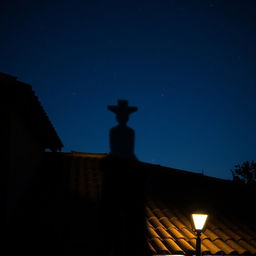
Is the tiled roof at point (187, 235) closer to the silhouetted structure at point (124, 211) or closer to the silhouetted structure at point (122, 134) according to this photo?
the silhouetted structure at point (124, 211)

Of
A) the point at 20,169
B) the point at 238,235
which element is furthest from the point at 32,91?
the point at 238,235

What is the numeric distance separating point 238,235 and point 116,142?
19.5 meters

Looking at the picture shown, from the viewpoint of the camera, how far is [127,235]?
5.50 m

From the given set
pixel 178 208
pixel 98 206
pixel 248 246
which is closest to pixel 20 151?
pixel 98 206

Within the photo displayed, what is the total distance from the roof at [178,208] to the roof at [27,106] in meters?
1.93

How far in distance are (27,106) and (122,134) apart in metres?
19.1

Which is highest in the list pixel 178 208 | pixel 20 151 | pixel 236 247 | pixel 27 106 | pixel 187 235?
pixel 27 106

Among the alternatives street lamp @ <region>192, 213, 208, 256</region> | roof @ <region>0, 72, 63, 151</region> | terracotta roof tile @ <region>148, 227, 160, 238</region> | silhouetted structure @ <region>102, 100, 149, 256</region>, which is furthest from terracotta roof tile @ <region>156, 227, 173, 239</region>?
roof @ <region>0, 72, 63, 151</region>

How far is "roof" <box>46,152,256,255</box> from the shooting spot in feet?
20.8

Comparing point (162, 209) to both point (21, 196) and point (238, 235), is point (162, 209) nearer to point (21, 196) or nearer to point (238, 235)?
point (238, 235)

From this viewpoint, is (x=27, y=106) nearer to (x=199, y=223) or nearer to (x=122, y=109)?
(x=199, y=223)

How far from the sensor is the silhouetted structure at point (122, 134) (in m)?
25.9

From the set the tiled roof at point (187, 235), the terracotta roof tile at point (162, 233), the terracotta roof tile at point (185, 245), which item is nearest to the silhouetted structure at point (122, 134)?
the tiled roof at point (187, 235)

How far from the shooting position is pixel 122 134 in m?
26.0
